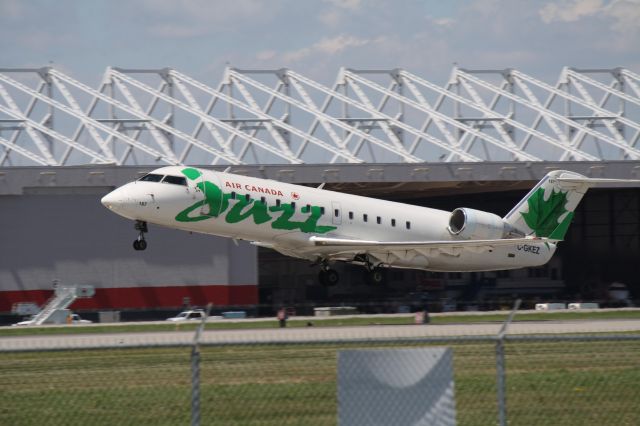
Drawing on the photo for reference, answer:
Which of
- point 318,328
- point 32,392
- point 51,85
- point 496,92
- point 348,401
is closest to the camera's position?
point 348,401

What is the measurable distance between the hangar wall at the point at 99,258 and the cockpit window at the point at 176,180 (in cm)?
1546

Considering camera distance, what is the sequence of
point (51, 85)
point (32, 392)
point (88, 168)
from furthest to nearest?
point (51, 85) < point (88, 168) < point (32, 392)

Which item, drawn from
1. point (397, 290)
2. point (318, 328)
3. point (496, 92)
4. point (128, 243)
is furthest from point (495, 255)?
point (397, 290)

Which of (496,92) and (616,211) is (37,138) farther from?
(616,211)

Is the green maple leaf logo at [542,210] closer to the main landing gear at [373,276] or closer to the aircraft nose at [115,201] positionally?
the main landing gear at [373,276]

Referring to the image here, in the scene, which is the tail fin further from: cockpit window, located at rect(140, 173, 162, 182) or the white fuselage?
cockpit window, located at rect(140, 173, 162, 182)

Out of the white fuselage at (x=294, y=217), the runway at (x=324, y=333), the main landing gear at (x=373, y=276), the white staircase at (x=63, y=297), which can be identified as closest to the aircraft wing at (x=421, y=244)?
the white fuselage at (x=294, y=217)

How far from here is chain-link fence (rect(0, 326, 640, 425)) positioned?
12711 millimetres

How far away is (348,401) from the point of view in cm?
1088

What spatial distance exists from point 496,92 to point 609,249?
40.2ft

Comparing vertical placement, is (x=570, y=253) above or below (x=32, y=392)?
above

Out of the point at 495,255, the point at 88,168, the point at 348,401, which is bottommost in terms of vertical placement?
the point at 348,401

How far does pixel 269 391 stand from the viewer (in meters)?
16.2

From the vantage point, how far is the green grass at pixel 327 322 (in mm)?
36844
